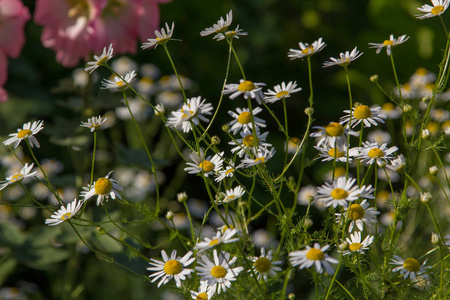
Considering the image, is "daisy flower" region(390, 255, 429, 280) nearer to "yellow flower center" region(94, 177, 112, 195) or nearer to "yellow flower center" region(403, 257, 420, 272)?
"yellow flower center" region(403, 257, 420, 272)

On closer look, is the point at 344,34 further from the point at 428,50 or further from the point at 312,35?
the point at 428,50

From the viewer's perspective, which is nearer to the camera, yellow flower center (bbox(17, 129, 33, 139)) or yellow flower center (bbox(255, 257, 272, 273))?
yellow flower center (bbox(255, 257, 272, 273))

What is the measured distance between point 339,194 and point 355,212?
5cm

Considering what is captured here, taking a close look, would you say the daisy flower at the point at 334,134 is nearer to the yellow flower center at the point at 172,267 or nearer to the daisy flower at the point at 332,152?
the daisy flower at the point at 332,152

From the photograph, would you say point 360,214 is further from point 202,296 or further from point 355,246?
point 202,296

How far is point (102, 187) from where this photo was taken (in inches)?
22.9

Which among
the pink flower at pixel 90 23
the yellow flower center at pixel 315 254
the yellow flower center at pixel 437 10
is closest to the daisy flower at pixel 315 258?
the yellow flower center at pixel 315 254

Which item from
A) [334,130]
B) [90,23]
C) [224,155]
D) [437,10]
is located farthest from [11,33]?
[224,155]

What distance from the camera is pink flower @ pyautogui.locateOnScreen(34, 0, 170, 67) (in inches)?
13.6

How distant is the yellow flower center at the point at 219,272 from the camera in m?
0.50

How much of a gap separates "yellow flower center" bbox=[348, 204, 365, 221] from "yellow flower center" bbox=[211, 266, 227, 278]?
0.44 ft

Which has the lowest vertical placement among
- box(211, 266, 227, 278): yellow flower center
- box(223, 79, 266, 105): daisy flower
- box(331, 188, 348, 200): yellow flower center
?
box(211, 266, 227, 278): yellow flower center

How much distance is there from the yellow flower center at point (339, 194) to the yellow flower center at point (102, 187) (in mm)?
251


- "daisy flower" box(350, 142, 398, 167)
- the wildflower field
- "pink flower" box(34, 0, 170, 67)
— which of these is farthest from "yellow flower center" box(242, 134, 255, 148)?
"pink flower" box(34, 0, 170, 67)
